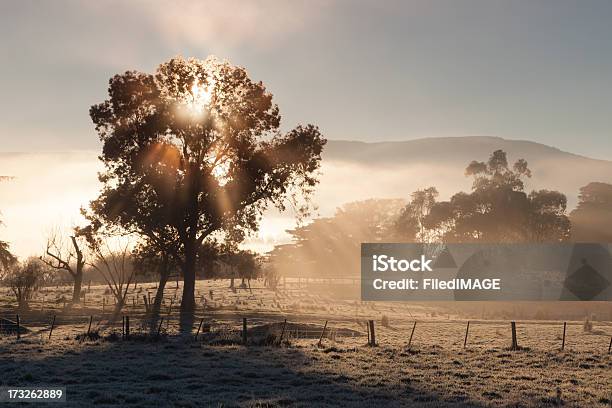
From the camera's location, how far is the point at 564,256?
86.0m

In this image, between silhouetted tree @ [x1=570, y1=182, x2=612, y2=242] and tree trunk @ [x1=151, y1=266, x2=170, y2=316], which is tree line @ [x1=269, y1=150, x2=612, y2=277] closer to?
silhouetted tree @ [x1=570, y1=182, x2=612, y2=242]

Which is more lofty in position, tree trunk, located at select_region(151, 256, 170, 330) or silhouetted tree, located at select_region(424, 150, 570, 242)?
silhouetted tree, located at select_region(424, 150, 570, 242)

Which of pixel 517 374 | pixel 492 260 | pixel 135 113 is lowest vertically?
pixel 517 374

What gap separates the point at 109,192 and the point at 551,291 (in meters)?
55.1

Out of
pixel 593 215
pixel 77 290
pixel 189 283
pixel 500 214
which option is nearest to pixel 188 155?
pixel 189 283

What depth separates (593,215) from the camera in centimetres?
10256

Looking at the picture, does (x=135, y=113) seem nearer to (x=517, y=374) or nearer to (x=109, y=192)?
(x=109, y=192)

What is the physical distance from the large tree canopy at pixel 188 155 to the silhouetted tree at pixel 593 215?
64959mm

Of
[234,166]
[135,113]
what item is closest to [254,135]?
[234,166]

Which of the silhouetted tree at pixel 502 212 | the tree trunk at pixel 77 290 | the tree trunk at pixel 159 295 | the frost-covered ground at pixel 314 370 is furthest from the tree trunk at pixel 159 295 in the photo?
the silhouetted tree at pixel 502 212

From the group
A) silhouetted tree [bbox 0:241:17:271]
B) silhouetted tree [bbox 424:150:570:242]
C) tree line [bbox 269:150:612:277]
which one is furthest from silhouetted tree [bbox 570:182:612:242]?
silhouetted tree [bbox 0:241:17:271]

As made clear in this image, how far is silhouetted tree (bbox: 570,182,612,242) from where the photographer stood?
99000 mm

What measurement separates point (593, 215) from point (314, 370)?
298ft

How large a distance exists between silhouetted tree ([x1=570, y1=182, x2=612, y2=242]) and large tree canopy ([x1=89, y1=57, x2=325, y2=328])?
6496 centimetres
